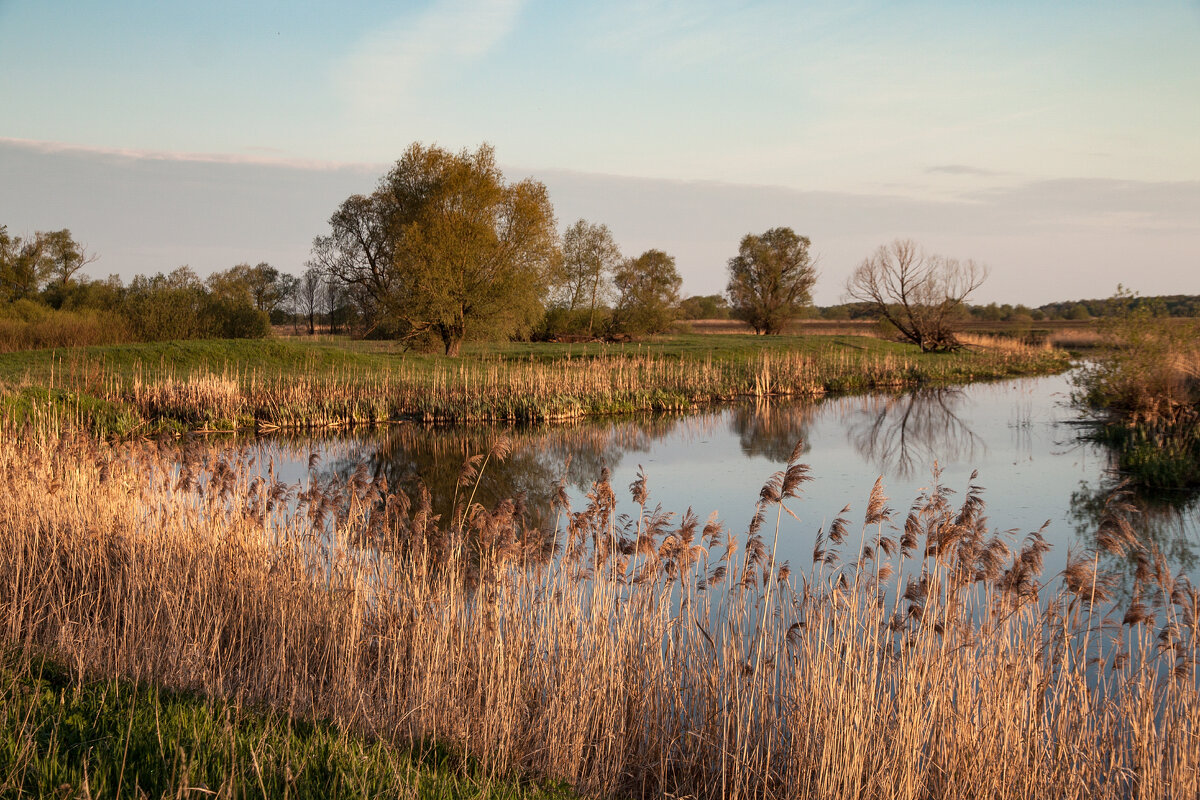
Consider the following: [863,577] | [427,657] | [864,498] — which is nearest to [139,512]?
[427,657]

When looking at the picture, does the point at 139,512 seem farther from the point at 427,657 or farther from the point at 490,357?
the point at 490,357

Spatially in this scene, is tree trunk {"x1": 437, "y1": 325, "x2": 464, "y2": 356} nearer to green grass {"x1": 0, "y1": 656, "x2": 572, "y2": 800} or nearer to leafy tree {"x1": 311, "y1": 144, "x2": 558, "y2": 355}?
leafy tree {"x1": 311, "y1": 144, "x2": 558, "y2": 355}

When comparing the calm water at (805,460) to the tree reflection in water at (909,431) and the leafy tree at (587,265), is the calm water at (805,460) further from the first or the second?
the leafy tree at (587,265)

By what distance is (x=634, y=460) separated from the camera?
1653 centimetres

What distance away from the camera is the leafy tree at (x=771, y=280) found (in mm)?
60656

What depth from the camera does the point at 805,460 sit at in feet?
52.3

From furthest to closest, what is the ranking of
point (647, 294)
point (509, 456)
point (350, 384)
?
point (647, 294) < point (350, 384) < point (509, 456)

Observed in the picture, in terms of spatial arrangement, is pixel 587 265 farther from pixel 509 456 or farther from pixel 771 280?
pixel 509 456

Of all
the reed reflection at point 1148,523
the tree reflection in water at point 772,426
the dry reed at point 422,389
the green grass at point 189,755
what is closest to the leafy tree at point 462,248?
the dry reed at point 422,389

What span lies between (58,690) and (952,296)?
44.4 metres

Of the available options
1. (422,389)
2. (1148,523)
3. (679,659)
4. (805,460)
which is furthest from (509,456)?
(679,659)

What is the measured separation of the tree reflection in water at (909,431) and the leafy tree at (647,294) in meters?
29.8

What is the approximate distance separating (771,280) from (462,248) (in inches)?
1260

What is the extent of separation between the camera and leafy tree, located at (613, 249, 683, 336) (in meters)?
57.6
